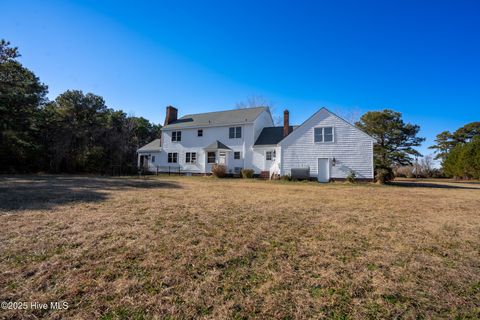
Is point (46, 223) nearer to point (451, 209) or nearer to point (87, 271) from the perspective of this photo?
point (87, 271)

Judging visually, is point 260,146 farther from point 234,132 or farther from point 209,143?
point 209,143

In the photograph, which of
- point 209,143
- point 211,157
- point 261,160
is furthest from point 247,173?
point 209,143

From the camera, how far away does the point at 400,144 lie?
29953 millimetres

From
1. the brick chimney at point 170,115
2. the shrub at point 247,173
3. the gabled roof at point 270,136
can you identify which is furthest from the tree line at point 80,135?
the shrub at point 247,173

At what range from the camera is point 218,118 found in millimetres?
25406

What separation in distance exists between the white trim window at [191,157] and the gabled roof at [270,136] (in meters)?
7.31

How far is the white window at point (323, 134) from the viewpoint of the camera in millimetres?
18234

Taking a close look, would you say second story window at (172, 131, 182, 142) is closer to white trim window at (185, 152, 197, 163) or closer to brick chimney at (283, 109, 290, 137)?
white trim window at (185, 152, 197, 163)

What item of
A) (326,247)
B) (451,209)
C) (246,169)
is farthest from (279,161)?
(326,247)

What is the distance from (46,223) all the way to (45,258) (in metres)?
2.09

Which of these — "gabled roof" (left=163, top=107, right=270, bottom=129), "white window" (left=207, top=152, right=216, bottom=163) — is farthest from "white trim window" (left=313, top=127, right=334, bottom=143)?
"white window" (left=207, top=152, right=216, bottom=163)

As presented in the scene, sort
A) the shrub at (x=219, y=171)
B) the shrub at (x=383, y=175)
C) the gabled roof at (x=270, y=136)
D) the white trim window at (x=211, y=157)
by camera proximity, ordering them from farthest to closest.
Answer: the white trim window at (x=211, y=157)
the gabled roof at (x=270, y=136)
the shrub at (x=219, y=171)
the shrub at (x=383, y=175)

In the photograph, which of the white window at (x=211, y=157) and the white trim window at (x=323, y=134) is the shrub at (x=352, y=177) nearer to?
the white trim window at (x=323, y=134)

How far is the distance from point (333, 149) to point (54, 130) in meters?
30.1
